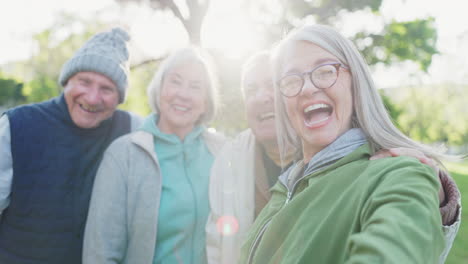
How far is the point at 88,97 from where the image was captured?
282cm

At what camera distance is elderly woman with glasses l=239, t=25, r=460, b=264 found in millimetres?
948

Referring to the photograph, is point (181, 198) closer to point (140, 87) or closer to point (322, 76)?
point (322, 76)

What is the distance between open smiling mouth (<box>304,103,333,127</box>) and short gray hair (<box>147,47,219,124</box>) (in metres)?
1.56

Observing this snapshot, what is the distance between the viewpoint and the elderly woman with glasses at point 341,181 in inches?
37.3

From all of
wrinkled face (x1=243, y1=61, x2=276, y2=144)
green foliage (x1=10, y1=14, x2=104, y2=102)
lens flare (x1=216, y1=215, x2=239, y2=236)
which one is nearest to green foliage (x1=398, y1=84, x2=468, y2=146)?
green foliage (x1=10, y1=14, x2=104, y2=102)

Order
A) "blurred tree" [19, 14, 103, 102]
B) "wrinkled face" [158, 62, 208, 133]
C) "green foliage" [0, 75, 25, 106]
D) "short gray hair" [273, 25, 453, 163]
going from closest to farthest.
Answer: "short gray hair" [273, 25, 453, 163] → "wrinkled face" [158, 62, 208, 133] → "blurred tree" [19, 14, 103, 102] → "green foliage" [0, 75, 25, 106]

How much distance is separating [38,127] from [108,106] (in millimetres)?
559

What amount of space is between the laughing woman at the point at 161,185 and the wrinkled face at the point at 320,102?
4.52ft

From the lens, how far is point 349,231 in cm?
114

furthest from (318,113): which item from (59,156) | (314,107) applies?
(59,156)

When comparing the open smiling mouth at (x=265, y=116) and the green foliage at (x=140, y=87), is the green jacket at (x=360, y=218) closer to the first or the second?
the open smiling mouth at (x=265, y=116)

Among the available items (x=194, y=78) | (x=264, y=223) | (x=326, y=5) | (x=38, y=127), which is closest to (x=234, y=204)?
(x=264, y=223)

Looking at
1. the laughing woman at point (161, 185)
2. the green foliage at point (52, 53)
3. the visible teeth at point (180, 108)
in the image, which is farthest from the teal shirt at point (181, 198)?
the green foliage at point (52, 53)

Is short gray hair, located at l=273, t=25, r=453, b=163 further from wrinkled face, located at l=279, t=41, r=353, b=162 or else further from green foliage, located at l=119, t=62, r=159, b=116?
green foliage, located at l=119, t=62, r=159, b=116
